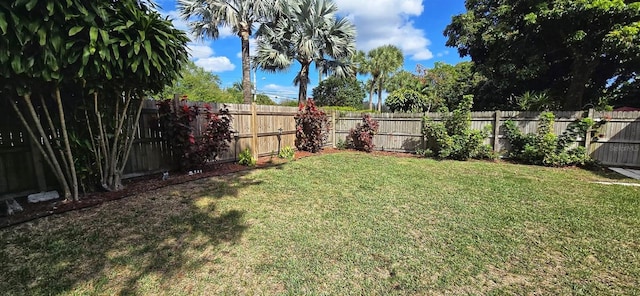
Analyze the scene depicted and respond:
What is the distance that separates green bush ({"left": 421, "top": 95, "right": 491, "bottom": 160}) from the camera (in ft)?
25.2

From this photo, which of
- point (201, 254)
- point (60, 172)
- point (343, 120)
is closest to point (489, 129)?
point (343, 120)

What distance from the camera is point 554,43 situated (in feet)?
26.4

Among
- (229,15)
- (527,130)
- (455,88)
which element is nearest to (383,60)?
(455,88)

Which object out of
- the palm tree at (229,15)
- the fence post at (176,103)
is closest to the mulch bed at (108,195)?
the fence post at (176,103)

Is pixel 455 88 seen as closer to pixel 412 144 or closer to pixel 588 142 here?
pixel 412 144

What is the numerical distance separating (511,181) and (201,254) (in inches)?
221

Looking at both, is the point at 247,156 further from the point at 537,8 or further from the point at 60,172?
the point at 537,8

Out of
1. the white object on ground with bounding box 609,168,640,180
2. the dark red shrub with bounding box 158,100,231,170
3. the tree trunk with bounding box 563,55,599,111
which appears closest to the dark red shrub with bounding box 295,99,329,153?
the dark red shrub with bounding box 158,100,231,170

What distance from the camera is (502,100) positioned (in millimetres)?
12383

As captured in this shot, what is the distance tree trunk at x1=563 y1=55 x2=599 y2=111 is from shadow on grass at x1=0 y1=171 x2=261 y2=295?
1049cm

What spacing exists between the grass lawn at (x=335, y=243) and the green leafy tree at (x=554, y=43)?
14.5 ft

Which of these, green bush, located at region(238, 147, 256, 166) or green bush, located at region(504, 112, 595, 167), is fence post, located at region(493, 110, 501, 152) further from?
green bush, located at region(238, 147, 256, 166)

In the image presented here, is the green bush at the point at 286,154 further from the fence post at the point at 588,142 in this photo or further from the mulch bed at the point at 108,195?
the fence post at the point at 588,142

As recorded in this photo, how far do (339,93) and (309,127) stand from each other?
2219cm
